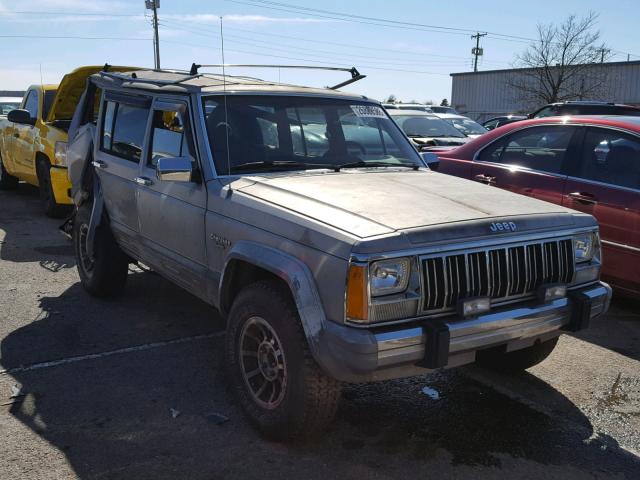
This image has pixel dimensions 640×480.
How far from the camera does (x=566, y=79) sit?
4091 centimetres

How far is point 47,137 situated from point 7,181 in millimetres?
3593

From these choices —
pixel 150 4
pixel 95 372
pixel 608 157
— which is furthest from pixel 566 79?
pixel 95 372

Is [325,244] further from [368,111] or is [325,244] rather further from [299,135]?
[368,111]

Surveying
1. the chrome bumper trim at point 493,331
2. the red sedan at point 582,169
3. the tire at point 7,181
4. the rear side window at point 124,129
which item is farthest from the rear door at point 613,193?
the tire at point 7,181

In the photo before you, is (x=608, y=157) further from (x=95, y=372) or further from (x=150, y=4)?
(x=150, y=4)

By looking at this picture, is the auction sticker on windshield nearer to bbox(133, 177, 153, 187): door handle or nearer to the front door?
the front door

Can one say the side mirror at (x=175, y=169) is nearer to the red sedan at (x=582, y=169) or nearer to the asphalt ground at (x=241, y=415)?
the asphalt ground at (x=241, y=415)

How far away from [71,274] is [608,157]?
5.29 meters

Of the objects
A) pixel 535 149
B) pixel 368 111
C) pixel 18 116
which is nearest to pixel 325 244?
pixel 368 111

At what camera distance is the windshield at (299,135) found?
416 centimetres

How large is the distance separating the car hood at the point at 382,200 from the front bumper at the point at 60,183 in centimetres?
555

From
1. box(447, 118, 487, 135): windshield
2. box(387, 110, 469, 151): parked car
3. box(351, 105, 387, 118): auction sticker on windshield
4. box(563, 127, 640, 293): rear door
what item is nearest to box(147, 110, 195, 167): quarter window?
box(351, 105, 387, 118): auction sticker on windshield

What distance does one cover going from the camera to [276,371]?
3396mm

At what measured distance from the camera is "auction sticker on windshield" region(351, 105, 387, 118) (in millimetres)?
4812
